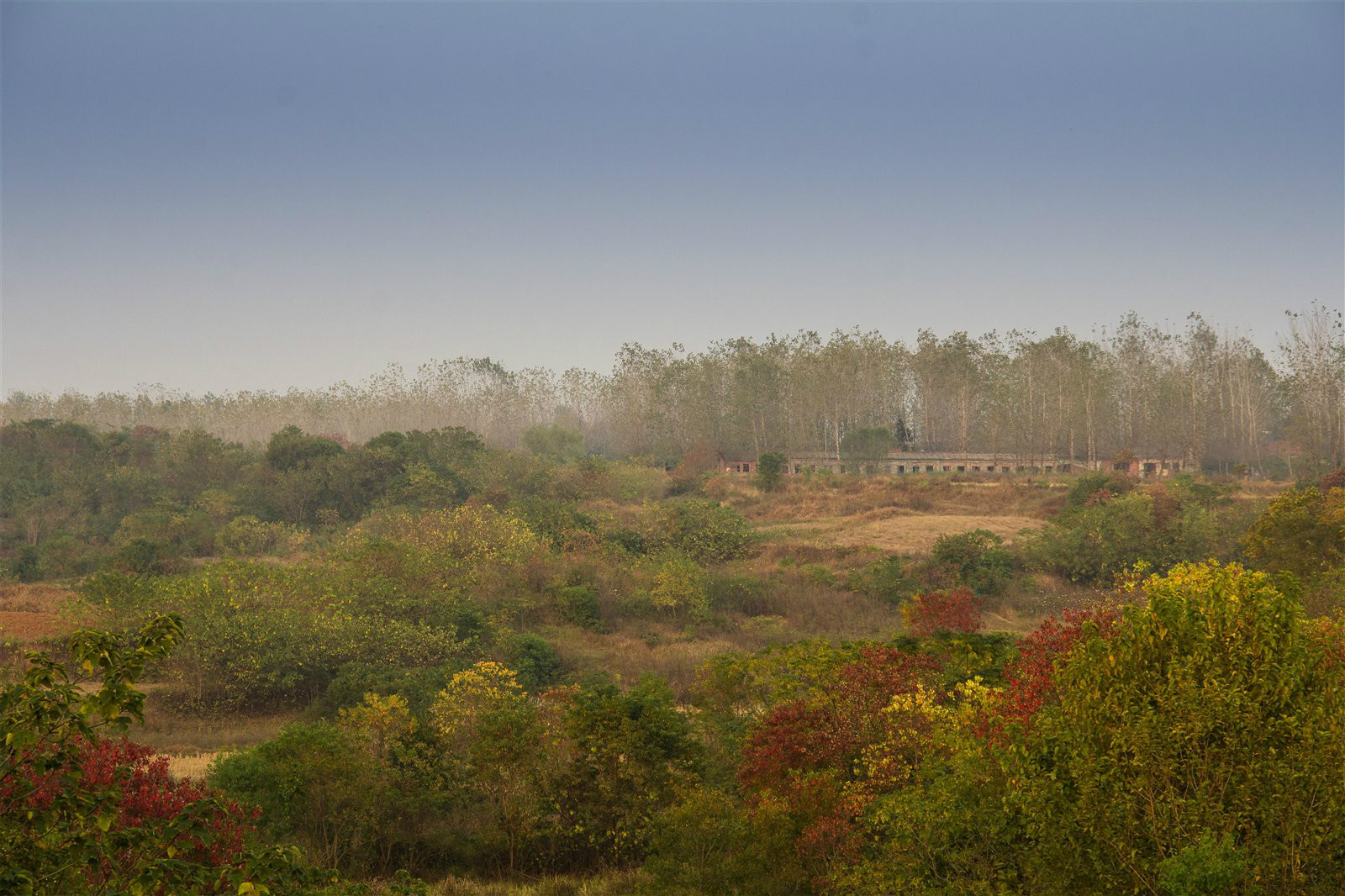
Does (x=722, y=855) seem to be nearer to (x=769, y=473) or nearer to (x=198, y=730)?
(x=198, y=730)

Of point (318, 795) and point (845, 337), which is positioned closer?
point (318, 795)

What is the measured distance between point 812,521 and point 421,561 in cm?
2257

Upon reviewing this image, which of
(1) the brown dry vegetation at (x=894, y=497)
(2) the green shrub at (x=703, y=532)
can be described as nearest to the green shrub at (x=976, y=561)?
A: (2) the green shrub at (x=703, y=532)

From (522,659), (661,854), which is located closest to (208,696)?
(522,659)

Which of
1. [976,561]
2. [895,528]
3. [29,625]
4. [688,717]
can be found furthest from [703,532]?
[29,625]

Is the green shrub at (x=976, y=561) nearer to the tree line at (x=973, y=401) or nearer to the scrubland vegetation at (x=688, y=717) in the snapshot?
the scrubland vegetation at (x=688, y=717)

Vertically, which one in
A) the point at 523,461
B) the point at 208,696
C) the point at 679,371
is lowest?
the point at 208,696

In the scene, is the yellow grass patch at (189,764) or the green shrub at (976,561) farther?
the green shrub at (976,561)

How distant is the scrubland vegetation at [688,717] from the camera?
5781 mm

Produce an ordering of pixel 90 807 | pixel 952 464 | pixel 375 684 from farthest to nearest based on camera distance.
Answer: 1. pixel 952 464
2. pixel 375 684
3. pixel 90 807

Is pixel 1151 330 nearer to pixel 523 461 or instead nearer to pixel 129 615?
pixel 523 461

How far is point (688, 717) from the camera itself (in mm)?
14797

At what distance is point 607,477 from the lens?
161ft

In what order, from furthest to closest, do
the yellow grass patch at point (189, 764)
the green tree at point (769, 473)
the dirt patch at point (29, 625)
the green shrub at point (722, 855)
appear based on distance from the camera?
1. the green tree at point (769, 473)
2. the dirt patch at point (29, 625)
3. the yellow grass patch at point (189, 764)
4. the green shrub at point (722, 855)
